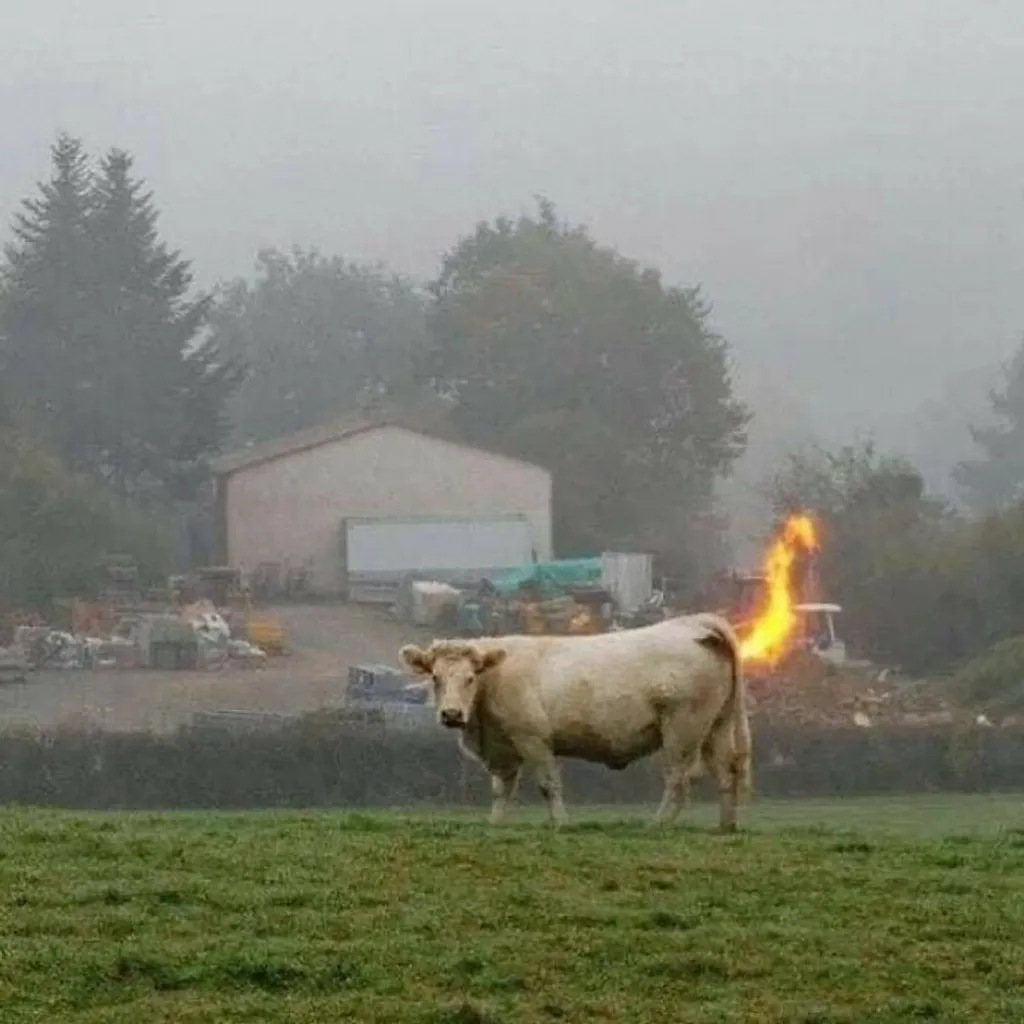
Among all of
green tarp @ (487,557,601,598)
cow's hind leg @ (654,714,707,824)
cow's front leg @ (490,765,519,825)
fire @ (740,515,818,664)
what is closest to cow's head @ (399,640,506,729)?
cow's front leg @ (490,765,519,825)

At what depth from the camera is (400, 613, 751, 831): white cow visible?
654 inches

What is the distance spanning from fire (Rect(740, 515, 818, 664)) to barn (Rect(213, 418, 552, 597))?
9522 mm

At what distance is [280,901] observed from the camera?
1094cm

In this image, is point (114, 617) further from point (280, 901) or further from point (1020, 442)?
point (1020, 442)

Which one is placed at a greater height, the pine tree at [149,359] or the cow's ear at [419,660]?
the pine tree at [149,359]

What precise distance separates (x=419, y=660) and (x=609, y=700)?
4.53 ft

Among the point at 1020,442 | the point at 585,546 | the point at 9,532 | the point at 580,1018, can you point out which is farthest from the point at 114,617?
the point at 1020,442

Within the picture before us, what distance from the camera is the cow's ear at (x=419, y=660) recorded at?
1688 centimetres

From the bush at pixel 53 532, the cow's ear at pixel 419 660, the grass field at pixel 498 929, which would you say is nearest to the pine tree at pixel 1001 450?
the bush at pixel 53 532

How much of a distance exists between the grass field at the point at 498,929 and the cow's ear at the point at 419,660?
2.96 meters

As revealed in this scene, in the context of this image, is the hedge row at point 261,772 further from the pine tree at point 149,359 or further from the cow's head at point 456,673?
the pine tree at point 149,359

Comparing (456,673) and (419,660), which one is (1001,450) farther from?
(456,673)

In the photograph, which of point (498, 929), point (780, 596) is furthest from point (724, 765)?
point (780, 596)

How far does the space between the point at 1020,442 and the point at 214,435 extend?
50.2m
